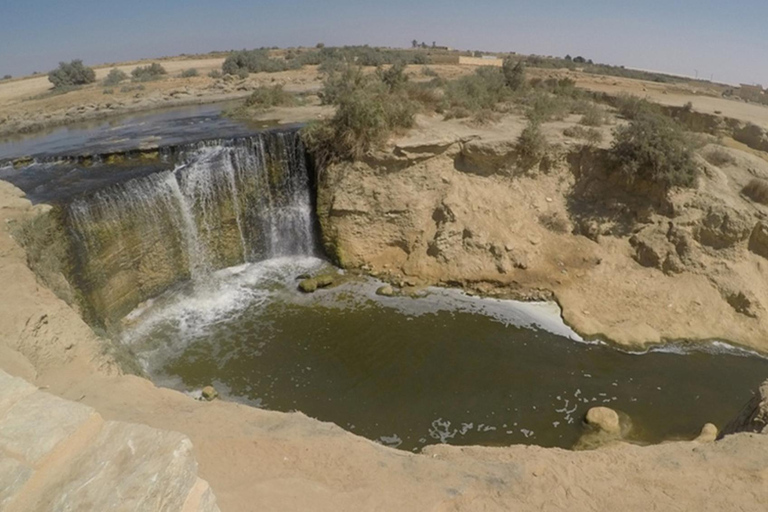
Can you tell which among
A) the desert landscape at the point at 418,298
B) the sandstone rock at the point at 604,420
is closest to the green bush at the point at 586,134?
the desert landscape at the point at 418,298

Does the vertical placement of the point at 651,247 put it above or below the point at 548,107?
below

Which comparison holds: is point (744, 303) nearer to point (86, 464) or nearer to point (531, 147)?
point (531, 147)

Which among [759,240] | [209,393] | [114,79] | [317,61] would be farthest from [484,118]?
[114,79]

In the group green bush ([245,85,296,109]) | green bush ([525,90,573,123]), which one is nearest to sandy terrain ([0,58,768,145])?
green bush ([245,85,296,109])

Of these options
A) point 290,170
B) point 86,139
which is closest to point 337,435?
point 290,170

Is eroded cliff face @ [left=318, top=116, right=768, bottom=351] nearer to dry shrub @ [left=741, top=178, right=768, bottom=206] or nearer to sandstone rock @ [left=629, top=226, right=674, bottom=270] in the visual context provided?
sandstone rock @ [left=629, top=226, right=674, bottom=270]

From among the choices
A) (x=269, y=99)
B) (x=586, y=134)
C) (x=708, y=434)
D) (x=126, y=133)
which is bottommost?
(x=708, y=434)
